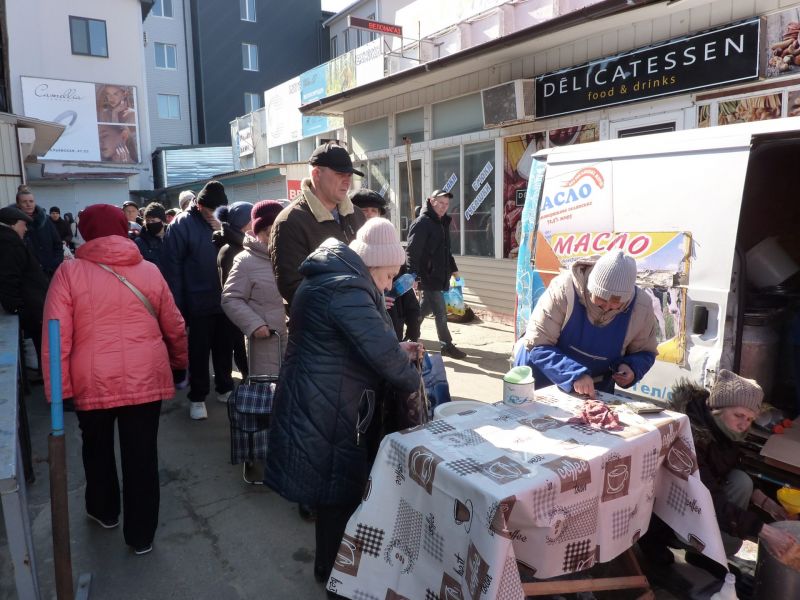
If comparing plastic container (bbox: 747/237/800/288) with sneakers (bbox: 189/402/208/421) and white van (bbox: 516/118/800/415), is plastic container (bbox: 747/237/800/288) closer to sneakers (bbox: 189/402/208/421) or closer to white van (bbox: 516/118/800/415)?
white van (bbox: 516/118/800/415)

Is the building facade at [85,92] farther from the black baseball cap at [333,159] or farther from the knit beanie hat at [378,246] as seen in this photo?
the knit beanie hat at [378,246]

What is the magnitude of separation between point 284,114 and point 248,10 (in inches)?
561

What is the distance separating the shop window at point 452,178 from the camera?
995cm

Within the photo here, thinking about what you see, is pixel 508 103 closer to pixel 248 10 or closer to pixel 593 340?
pixel 593 340

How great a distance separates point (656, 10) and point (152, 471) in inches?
266

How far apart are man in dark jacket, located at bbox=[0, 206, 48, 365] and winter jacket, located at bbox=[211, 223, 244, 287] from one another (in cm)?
152

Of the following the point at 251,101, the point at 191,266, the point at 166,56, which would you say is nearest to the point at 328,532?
the point at 191,266

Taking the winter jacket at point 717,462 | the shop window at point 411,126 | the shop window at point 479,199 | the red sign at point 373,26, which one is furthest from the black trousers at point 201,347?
the red sign at point 373,26

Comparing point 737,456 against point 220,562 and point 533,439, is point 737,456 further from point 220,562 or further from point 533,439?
point 220,562

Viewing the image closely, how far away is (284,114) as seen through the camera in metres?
18.2

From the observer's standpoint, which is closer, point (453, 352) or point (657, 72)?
point (657, 72)

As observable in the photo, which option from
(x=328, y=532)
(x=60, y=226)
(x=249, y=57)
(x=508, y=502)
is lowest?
(x=328, y=532)

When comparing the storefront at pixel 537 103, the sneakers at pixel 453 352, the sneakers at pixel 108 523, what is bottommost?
the sneakers at pixel 108 523

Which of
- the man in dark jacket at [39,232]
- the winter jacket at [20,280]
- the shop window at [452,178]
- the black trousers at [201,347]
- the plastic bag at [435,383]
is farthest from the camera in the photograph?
the shop window at [452,178]
